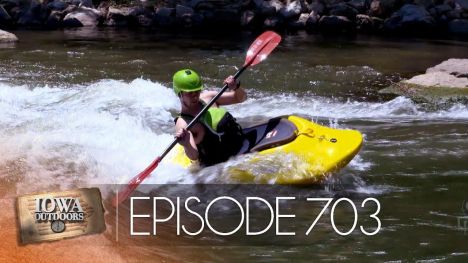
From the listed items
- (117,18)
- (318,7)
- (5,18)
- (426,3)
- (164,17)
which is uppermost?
(426,3)

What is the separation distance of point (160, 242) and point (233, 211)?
2.34 feet

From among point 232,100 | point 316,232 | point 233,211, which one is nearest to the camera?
point 316,232

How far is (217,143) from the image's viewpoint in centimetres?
421

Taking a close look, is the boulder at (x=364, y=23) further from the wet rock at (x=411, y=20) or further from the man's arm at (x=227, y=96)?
the man's arm at (x=227, y=96)

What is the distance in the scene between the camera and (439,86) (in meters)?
7.48

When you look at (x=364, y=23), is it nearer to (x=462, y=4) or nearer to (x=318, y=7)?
(x=318, y=7)

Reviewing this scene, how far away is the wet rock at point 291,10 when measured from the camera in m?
14.9

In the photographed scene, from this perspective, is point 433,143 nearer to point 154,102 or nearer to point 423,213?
point 423,213

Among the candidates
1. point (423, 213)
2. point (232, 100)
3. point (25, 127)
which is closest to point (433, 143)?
point (423, 213)

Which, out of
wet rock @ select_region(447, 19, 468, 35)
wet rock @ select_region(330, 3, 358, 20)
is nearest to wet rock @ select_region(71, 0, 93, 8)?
wet rock @ select_region(330, 3, 358, 20)

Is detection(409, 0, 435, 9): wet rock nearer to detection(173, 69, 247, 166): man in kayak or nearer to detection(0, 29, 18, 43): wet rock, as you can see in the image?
detection(0, 29, 18, 43): wet rock

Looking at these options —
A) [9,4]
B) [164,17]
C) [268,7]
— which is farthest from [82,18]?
[268,7]

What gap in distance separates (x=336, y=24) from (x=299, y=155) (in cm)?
1077

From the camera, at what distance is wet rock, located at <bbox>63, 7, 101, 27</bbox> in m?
15.0
